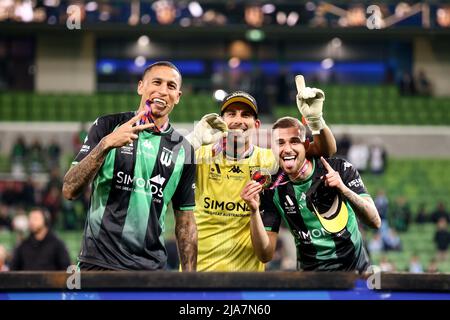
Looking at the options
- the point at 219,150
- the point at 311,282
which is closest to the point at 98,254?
the point at 219,150

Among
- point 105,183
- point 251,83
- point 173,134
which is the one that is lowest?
point 105,183

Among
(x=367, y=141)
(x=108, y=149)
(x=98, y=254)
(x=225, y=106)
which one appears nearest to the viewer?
(x=108, y=149)

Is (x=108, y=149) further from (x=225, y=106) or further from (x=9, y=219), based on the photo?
(x=9, y=219)

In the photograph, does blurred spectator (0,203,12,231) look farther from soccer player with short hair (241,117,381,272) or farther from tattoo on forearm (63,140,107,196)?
tattoo on forearm (63,140,107,196)

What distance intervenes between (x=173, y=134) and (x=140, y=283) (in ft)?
5.53

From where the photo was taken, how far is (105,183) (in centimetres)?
468

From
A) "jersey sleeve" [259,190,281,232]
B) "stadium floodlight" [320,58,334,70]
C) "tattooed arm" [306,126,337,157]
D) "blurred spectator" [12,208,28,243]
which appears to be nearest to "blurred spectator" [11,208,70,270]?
"jersey sleeve" [259,190,281,232]

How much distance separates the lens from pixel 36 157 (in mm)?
20594

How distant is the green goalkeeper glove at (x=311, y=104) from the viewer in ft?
15.7

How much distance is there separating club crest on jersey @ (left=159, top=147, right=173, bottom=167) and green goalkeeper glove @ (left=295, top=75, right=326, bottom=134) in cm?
78

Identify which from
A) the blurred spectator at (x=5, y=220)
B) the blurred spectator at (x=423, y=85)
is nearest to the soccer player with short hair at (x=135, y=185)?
the blurred spectator at (x=5, y=220)

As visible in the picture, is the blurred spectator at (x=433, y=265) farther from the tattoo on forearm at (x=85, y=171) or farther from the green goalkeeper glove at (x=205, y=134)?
the tattoo on forearm at (x=85, y=171)

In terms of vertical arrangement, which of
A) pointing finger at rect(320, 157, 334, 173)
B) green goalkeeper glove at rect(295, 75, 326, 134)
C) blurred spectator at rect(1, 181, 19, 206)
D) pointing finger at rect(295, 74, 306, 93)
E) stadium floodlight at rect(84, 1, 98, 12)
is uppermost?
A: stadium floodlight at rect(84, 1, 98, 12)

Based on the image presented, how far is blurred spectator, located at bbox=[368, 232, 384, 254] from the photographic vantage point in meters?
17.3
